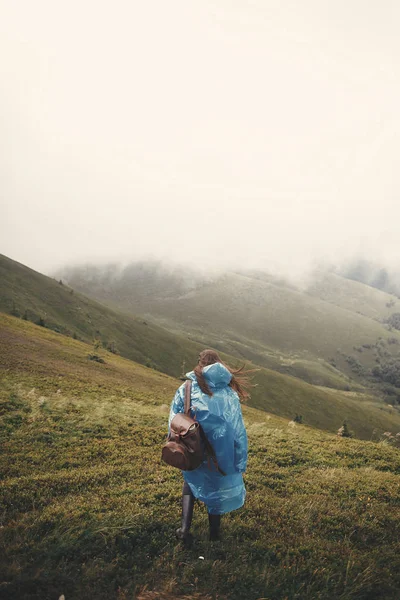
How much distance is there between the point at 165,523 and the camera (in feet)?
24.4

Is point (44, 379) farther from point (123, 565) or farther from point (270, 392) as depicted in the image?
point (270, 392)

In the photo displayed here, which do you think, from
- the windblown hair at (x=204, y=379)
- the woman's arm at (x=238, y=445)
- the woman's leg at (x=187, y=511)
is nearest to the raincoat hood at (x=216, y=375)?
the windblown hair at (x=204, y=379)

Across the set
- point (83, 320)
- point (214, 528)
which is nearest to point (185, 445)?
point (214, 528)

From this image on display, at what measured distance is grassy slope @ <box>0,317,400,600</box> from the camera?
19.1 ft

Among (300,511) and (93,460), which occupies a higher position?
(300,511)

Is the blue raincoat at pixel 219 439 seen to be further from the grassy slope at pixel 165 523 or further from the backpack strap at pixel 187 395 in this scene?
the grassy slope at pixel 165 523

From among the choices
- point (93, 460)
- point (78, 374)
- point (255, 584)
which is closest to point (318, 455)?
point (255, 584)

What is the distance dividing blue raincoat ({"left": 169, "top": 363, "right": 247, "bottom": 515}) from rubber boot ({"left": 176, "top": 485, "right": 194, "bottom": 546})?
0.34 metres

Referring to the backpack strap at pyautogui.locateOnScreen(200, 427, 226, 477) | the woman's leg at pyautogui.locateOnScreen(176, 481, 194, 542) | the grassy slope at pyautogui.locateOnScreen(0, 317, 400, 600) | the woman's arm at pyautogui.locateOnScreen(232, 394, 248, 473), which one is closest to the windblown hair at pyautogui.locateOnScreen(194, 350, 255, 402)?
the woman's arm at pyautogui.locateOnScreen(232, 394, 248, 473)

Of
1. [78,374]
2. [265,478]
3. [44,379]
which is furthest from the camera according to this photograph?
[78,374]

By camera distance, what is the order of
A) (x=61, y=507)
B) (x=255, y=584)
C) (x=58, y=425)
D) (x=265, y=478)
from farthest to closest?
(x=58, y=425) → (x=265, y=478) → (x=61, y=507) → (x=255, y=584)

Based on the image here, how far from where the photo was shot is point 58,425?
46.0 feet

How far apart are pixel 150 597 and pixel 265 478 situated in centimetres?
651

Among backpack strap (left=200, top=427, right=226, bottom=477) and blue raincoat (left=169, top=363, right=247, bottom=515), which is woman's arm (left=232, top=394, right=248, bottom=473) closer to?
blue raincoat (left=169, top=363, right=247, bottom=515)
